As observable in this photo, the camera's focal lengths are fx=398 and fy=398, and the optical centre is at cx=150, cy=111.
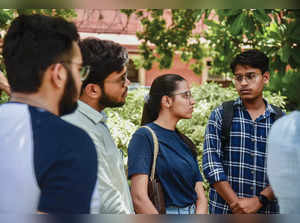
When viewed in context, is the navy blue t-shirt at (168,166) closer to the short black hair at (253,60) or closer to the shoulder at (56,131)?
the short black hair at (253,60)

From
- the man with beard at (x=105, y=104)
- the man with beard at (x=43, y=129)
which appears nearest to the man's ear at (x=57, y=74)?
→ the man with beard at (x=43, y=129)

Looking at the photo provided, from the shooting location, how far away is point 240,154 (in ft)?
7.80

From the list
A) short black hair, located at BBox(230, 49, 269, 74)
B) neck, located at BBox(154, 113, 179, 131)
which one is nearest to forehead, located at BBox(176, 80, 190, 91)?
neck, located at BBox(154, 113, 179, 131)

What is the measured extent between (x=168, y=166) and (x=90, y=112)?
2.11ft

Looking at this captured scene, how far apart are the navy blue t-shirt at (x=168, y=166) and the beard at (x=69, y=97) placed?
0.87 m

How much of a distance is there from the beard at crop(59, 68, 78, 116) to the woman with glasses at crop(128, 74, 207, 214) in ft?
2.84

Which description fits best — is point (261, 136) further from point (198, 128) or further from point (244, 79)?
point (198, 128)

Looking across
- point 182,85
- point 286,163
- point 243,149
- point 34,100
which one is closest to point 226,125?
point 243,149

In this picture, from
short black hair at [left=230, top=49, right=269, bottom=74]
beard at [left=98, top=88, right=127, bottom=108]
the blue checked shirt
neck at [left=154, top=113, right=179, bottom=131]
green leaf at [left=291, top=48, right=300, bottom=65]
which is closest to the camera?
beard at [left=98, top=88, right=127, bottom=108]

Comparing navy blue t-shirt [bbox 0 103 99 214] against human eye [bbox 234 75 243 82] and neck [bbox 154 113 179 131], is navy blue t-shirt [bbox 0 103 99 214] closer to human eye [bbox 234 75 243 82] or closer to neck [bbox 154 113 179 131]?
neck [bbox 154 113 179 131]

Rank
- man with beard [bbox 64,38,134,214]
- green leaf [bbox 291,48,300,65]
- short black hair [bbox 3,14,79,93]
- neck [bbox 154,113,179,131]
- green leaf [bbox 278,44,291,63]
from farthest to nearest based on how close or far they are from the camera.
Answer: green leaf [bbox 278,44,291,63] < green leaf [bbox 291,48,300,65] < neck [bbox 154,113,179,131] < man with beard [bbox 64,38,134,214] < short black hair [bbox 3,14,79,93]

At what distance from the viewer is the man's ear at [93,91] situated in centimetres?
163

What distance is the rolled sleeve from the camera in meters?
2.36

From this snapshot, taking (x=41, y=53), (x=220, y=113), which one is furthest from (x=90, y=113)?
(x=220, y=113)
